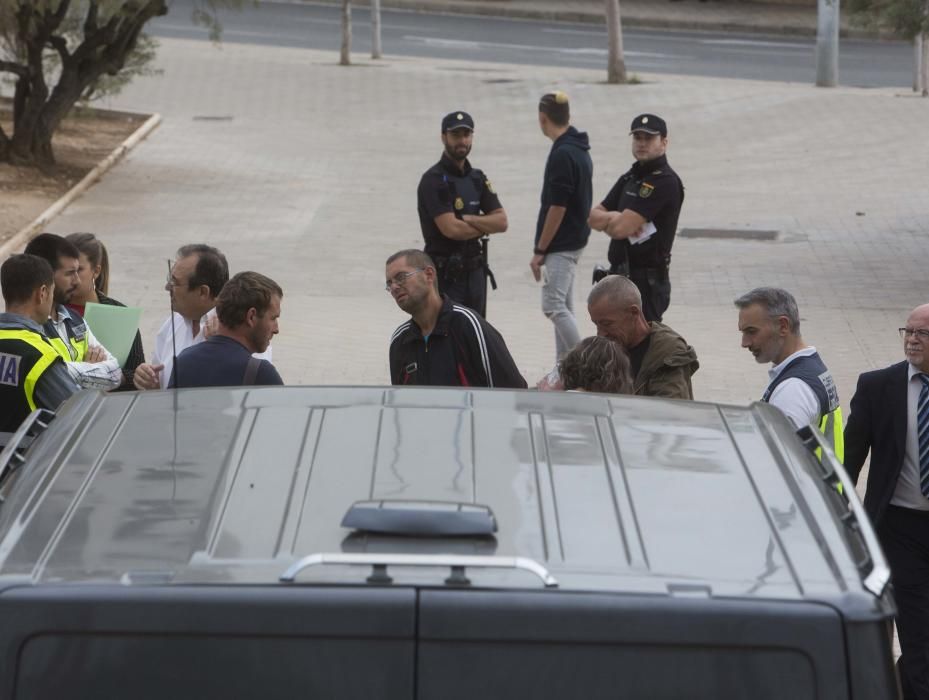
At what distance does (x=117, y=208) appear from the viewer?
694 inches

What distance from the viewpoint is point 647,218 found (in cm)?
917

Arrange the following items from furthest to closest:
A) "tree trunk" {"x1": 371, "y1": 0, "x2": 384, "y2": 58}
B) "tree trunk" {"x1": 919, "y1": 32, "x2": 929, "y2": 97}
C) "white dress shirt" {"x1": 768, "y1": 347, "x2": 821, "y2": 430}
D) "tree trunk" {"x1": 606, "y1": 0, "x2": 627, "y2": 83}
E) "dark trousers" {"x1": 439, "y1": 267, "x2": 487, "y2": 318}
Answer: "tree trunk" {"x1": 371, "y1": 0, "x2": 384, "y2": 58}
"tree trunk" {"x1": 606, "y1": 0, "x2": 627, "y2": 83}
"tree trunk" {"x1": 919, "y1": 32, "x2": 929, "y2": 97}
"dark trousers" {"x1": 439, "y1": 267, "x2": 487, "y2": 318}
"white dress shirt" {"x1": 768, "y1": 347, "x2": 821, "y2": 430}

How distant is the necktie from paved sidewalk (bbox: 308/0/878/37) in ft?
107

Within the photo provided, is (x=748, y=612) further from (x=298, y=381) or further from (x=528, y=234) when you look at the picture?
(x=528, y=234)

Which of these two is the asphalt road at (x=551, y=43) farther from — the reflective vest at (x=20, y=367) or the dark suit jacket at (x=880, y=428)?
the reflective vest at (x=20, y=367)

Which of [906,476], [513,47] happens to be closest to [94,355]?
[906,476]

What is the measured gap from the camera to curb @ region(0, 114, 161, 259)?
1525 cm

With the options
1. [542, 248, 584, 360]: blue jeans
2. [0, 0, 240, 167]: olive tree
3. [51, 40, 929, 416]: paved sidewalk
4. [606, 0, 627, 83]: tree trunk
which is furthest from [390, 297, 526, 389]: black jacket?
[606, 0, 627, 83]: tree trunk

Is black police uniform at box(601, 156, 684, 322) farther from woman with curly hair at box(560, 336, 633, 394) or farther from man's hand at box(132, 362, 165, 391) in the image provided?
woman with curly hair at box(560, 336, 633, 394)

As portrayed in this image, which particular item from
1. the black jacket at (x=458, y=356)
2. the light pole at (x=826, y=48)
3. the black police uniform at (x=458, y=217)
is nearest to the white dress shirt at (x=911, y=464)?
the black jacket at (x=458, y=356)

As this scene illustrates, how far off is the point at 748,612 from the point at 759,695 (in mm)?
134

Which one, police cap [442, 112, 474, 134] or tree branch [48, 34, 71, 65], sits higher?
tree branch [48, 34, 71, 65]

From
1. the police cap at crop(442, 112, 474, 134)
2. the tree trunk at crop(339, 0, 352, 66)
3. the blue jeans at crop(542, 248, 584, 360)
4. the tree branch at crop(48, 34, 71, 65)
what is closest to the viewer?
the police cap at crop(442, 112, 474, 134)

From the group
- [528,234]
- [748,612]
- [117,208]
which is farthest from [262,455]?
[117,208]
